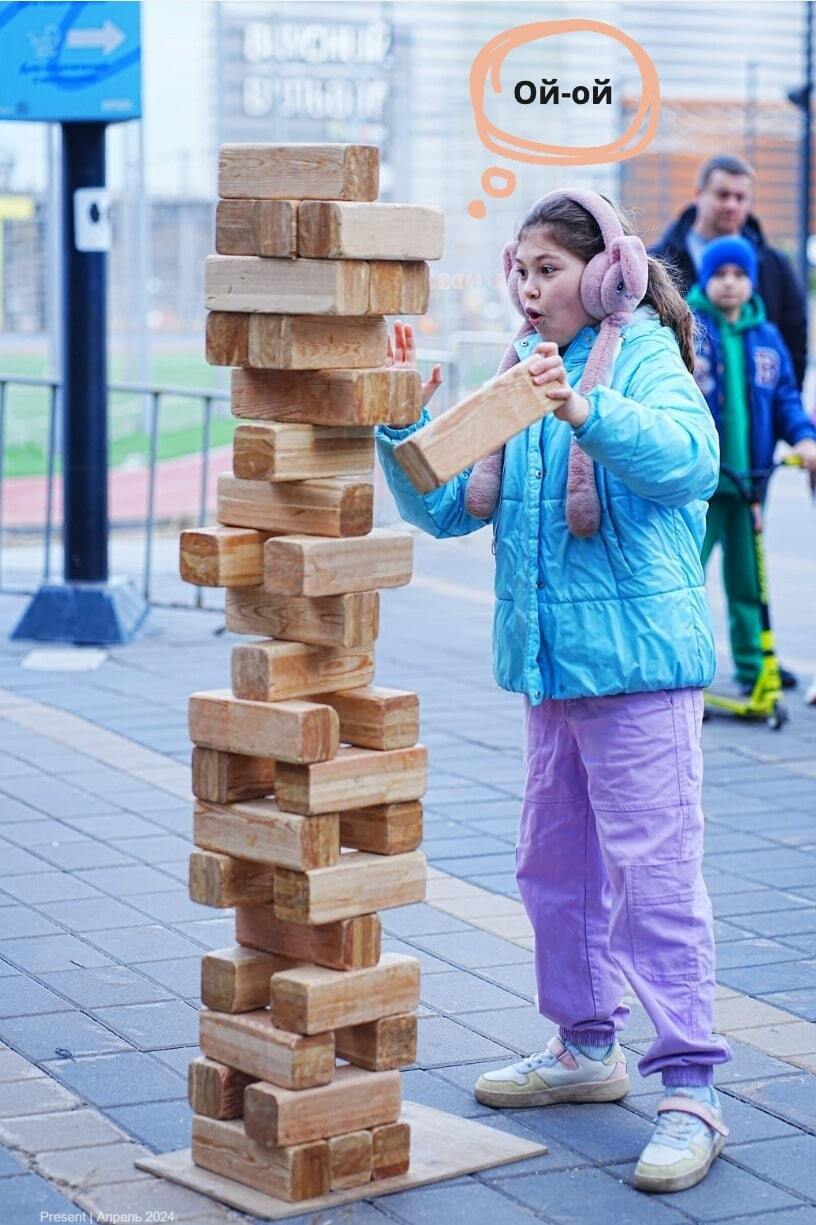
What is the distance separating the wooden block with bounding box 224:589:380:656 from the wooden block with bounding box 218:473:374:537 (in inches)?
4.6

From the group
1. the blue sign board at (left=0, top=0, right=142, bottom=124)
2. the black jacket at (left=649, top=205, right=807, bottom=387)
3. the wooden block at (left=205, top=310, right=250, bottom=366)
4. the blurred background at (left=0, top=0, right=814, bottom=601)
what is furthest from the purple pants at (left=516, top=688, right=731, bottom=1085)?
the blurred background at (left=0, top=0, right=814, bottom=601)

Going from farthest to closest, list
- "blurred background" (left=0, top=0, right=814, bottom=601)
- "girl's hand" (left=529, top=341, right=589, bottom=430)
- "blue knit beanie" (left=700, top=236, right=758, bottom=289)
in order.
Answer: "blurred background" (left=0, top=0, right=814, bottom=601)
"blue knit beanie" (left=700, top=236, right=758, bottom=289)
"girl's hand" (left=529, top=341, right=589, bottom=430)

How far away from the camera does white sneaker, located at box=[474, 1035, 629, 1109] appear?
3.89 m

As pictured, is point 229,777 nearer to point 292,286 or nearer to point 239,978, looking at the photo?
point 239,978

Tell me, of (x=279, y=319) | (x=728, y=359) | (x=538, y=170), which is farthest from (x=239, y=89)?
(x=279, y=319)

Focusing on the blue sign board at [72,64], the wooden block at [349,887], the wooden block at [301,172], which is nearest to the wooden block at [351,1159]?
the wooden block at [349,887]

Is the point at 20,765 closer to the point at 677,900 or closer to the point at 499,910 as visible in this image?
the point at 499,910

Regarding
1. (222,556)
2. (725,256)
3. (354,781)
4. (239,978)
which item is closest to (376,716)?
(354,781)

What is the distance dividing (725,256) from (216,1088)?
4871 mm

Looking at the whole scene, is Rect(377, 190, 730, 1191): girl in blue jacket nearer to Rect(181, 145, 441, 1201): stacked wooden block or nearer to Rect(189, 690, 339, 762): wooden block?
Rect(181, 145, 441, 1201): stacked wooden block

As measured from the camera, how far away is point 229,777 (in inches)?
135

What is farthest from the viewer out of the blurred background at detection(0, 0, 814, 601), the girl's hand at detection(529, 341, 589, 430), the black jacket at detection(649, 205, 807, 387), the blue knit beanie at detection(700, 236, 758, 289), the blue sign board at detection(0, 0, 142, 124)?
the blurred background at detection(0, 0, 814, 601)

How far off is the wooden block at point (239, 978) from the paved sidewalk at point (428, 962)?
344 millimetres

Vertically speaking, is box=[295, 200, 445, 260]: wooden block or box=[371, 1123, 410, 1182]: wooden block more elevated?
box=[295, 200, 445, 260]: wooden block
